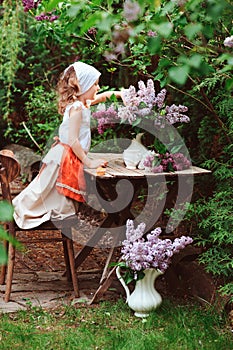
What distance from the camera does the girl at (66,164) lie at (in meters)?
3.76

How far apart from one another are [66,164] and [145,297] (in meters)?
0.91

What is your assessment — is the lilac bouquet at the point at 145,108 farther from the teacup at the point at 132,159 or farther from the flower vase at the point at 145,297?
the flower vase at the point at 145,297

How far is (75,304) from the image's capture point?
12.3ft

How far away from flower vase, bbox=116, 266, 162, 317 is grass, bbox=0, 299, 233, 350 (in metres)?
0.05

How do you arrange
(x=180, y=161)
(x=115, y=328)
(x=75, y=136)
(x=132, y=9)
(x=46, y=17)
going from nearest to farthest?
(x=132, y=9) → (x=115, y=328) → (x=180, y=161) → (x=75, y=136) → (x=46, y=17)

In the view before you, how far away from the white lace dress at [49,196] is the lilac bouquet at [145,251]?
1.65 feet

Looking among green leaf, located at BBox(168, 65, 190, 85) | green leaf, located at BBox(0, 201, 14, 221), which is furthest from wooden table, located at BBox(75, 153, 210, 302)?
green leaf, located at BBox(0, 201, 14, 221)

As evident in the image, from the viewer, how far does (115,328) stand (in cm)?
340

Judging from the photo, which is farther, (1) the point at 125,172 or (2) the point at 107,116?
(2) the point at 107,116

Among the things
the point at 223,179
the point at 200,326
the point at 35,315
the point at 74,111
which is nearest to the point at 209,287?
the point at 200,326

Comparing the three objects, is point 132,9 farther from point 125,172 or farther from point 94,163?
point 94,163

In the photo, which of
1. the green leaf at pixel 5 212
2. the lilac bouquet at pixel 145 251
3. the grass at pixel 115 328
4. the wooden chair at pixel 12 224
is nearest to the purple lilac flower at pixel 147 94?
the lilac bouquet at pixel 145 251

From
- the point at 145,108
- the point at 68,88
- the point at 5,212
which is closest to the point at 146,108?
the point at 145,108

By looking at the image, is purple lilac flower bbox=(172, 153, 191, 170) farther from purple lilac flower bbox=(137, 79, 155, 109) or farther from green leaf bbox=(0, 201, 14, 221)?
green leaf bbox=(0, 201, 14, 221)
